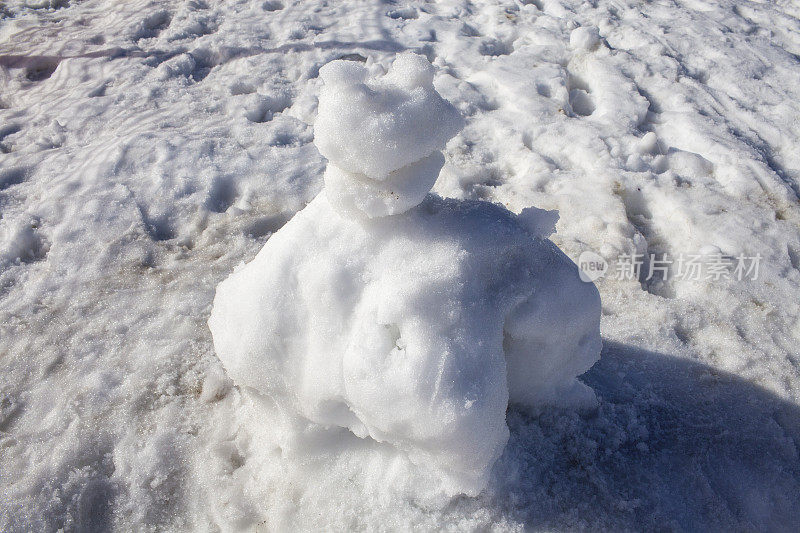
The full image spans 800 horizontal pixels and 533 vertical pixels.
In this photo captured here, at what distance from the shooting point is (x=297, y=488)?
1.63m

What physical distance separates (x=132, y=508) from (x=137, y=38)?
12.4 ft

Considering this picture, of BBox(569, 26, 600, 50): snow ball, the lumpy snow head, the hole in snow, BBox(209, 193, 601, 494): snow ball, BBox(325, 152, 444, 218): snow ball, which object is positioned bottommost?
the hole in snow

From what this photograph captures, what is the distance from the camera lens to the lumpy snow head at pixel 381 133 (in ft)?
4.05

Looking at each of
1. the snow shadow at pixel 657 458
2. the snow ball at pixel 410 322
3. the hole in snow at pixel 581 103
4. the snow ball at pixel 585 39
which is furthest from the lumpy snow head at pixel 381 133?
the snow ball at pixel 585 39

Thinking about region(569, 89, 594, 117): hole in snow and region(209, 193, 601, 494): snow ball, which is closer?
region(209, 193, 601, 494): snow ball

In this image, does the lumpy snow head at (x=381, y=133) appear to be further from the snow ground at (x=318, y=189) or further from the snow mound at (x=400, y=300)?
the snow ground at (x=318, y=189)

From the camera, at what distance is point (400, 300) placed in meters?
1.30

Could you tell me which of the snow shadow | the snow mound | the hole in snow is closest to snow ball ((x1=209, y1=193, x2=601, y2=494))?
the snow mound

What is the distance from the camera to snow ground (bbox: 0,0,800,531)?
170 centimetres

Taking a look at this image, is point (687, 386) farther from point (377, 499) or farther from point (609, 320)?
point (377, 499)

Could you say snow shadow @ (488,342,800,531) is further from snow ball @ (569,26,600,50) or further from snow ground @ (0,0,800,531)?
snow ball @ (569,26,600,50)

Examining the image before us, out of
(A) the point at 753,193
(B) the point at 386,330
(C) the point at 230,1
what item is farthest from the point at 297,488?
(C) the point at 230,1

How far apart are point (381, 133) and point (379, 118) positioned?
4 cm

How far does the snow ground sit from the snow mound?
35 centimetres
